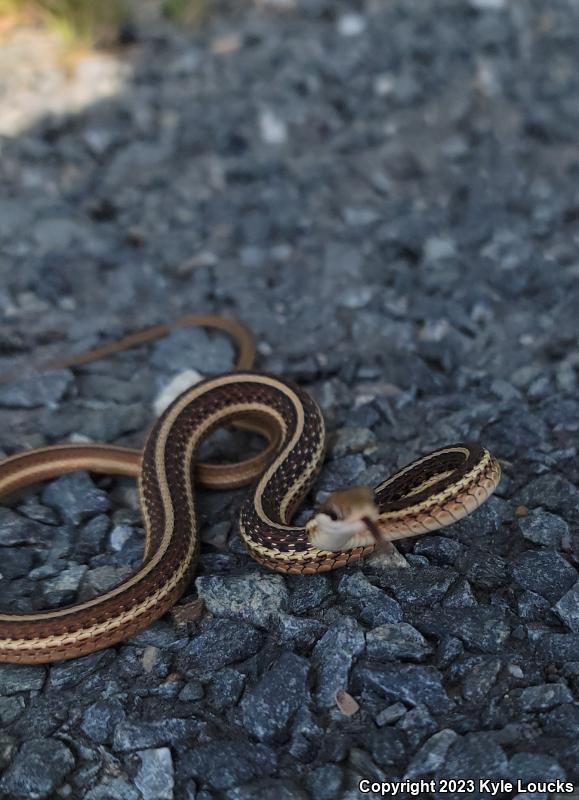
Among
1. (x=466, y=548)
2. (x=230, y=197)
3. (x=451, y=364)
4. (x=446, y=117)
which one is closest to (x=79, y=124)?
(x=230, y=197)

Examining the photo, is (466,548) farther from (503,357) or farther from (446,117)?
(446,117)

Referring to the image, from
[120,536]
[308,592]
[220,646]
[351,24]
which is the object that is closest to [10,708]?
[220,646]

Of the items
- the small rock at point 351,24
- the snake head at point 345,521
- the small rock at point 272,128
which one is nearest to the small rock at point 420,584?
the snake head at point 345,521

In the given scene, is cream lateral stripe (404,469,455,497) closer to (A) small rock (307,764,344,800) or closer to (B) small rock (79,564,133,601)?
(A) small rock (307,764,344,800)

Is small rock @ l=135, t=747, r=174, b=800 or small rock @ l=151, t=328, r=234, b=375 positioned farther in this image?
small rock @ l=151, t=328, r=234, b=375

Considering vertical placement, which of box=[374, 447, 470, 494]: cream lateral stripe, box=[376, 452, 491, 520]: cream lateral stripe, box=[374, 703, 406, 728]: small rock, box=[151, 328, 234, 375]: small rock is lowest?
box=[151, 328, 234, 375]: small rock

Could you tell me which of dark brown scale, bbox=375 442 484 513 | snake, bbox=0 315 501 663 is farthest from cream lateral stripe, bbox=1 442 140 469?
dark brown scale, bbox=375 442 484 513
